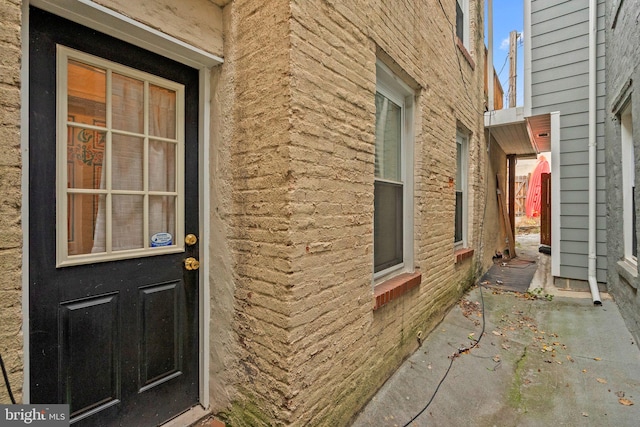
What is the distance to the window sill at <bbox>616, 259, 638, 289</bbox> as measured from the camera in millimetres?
3452

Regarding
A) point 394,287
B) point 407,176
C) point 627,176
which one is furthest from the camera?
point 627,176

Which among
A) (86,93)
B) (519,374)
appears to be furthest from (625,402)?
(86,93)

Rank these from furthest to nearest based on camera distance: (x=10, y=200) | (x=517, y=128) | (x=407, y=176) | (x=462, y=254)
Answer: (x=517, y=128), (x=462, y=254), (x=407, y=176), (x=10, y=200)

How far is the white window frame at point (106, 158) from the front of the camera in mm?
1562

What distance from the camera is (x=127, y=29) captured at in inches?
66.1

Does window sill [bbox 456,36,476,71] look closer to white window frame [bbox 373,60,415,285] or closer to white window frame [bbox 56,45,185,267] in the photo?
white window frame [bbox 373,60,415,285]

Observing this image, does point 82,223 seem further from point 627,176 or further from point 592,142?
point 592,142

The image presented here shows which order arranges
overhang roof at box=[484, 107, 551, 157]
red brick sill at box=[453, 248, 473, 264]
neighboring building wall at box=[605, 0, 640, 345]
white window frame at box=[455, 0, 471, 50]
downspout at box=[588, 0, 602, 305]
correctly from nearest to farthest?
1. neighboring building wall at box=[605, 0, 640, 345]
2. red brick sill at box=[453, 248, 473, 264]
3. downspout at box=[588, 0, 602, 305]
4. white window frame at box=[455, 0, 471, 50]
5. overhang roof at box=[484, 107, 551, 157]

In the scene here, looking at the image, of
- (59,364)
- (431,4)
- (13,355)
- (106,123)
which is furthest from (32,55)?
(431,4)

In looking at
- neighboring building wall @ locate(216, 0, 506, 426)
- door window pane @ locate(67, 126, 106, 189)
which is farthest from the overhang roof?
door window pane @ locate(67, 126, 106, 189)

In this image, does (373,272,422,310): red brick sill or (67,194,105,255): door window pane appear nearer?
(67,194,105,255): door window pane

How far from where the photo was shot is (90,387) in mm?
1687

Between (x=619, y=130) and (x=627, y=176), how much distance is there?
0.70 m

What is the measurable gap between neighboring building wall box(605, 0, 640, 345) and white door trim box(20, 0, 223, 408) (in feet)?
13.6
